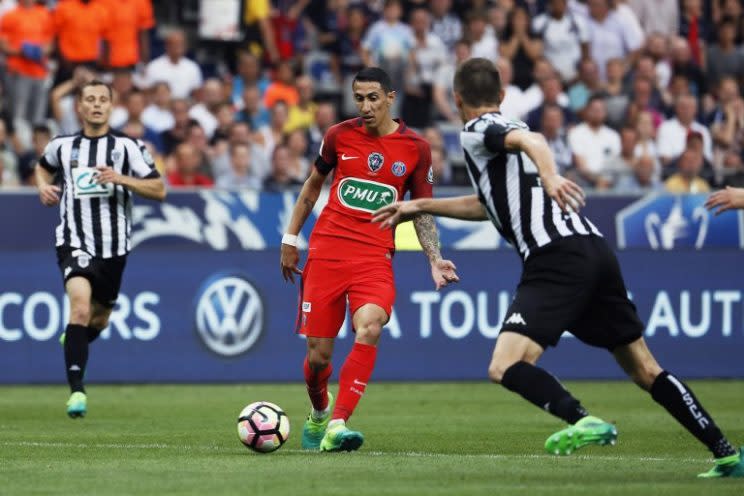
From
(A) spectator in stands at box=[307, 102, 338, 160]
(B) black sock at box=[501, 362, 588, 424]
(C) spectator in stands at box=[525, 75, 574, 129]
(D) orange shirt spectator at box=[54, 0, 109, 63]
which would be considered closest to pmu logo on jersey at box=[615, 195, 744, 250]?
(C) spectator in stands at box=[525, 75, 574, 129]

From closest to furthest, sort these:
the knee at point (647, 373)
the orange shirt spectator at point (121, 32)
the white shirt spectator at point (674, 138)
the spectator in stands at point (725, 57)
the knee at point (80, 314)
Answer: the knee at point (647, 373) < the knee at point (80, 314) < the orange shirt spectator at point (121, 32) < the white shirt spectator at point (674, 138) < the spectator in stands at point (725, 57)

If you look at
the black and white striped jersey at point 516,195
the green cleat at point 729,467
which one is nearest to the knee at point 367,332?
the black and white striped jersey at point 516,195

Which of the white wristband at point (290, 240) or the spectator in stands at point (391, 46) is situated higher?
the spectator in stands at point (391, 46)

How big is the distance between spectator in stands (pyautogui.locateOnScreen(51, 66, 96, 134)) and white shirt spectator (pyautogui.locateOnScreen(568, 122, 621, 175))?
6.09 meters

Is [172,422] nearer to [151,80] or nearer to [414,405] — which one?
[414,405]

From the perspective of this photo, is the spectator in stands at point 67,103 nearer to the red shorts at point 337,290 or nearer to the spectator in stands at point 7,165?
the spectator in stands at point 7,165

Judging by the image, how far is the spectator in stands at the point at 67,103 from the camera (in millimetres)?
18875

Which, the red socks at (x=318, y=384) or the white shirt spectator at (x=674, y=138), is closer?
the red socks at (x=318, y=384)

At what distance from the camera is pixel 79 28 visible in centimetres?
1927

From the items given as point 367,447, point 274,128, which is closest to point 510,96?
point 274,128

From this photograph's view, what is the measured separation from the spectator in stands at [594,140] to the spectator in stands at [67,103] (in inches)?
241

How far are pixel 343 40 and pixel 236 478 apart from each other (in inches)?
558

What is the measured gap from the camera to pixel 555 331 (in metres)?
7.62

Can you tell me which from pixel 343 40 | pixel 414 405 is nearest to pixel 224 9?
pixel 343 40
